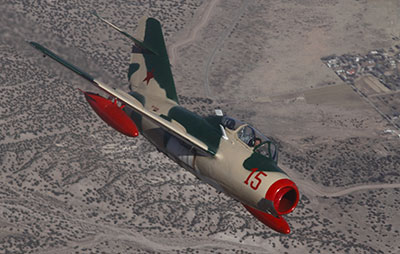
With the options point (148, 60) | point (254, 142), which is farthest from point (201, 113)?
point (254, 142)

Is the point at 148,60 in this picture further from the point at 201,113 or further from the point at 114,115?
the point at 201,113

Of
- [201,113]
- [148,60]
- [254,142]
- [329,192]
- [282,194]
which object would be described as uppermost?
[254,142]

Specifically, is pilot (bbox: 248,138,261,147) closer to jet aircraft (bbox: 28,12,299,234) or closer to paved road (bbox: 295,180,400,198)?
jet aircraft (bbox: 28,12,299,234)

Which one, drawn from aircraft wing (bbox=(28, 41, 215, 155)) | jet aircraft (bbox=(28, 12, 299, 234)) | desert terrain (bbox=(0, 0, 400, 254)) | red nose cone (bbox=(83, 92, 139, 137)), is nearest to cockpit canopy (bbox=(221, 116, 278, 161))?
jet aircraft (bbox=(28, 12, 299, 234))

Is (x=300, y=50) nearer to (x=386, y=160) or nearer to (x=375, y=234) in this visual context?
(x=386, y=160)

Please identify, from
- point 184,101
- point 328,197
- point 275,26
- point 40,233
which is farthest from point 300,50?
point 40,233

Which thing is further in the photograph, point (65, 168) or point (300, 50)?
point (300, 50)
